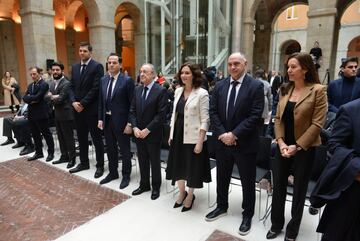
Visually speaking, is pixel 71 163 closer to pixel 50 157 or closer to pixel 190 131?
pixel 50 157

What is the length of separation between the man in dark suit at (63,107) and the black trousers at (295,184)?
3988mm

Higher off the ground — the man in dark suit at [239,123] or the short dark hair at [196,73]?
the short dark hair at [196,73]

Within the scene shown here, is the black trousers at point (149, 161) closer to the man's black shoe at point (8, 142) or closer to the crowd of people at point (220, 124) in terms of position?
the crowd of people at point (220, 124)

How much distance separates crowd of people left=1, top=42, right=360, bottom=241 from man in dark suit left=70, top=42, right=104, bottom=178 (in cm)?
2

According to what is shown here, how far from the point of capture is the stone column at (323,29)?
12.0 meters

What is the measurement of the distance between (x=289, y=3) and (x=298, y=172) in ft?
69.6

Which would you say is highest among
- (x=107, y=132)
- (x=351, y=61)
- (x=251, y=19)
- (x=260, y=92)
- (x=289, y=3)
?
(x=289, y=3)

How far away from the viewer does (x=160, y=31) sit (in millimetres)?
15352

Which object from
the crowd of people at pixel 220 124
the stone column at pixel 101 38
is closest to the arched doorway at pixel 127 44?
the stone column at pixel 101 38

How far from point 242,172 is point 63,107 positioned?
371cm

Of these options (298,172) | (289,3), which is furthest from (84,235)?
(289,3)

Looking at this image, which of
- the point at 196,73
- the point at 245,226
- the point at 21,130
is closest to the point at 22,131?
the point at 21,130

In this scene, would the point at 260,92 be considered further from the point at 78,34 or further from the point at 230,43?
the point at 78,34

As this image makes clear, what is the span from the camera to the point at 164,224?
11.5 ft
